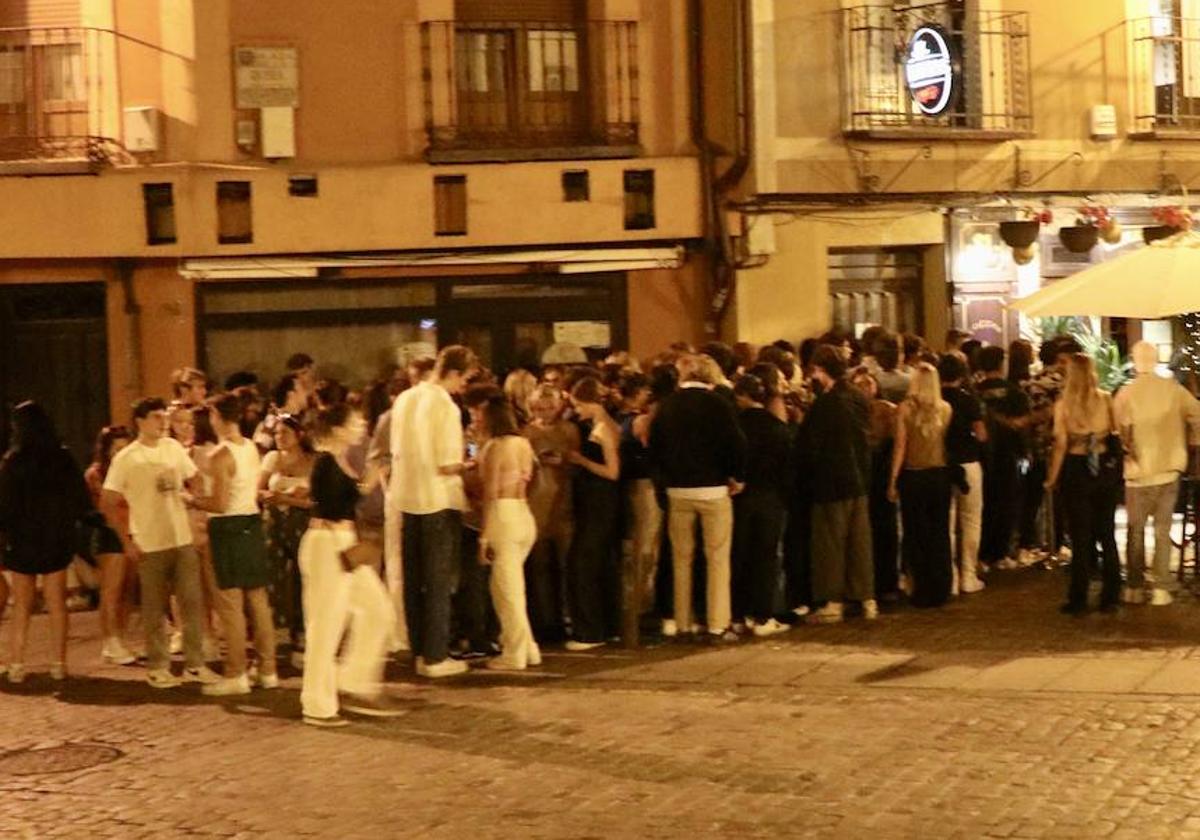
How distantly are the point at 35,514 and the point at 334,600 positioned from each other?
8.80 ft

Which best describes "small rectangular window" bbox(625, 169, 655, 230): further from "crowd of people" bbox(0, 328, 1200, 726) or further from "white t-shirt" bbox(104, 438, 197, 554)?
"white t-shirt" bbox(104, 438, 197, 554)

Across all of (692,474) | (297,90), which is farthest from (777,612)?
(297,90)

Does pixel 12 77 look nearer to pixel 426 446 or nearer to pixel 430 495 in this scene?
pixel 426 446

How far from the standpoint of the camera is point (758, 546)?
12.8 meters

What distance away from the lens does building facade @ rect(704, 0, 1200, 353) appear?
19.2 meters

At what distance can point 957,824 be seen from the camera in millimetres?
8242

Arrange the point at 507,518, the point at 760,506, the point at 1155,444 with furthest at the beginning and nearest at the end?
the point at 1155,444
the point at 760,506
the point at 507,518

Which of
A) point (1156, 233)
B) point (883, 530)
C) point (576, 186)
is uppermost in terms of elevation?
point (576, 186)

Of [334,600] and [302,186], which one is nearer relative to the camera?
[334,600]

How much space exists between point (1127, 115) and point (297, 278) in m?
8.91

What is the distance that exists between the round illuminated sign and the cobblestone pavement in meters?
7.68

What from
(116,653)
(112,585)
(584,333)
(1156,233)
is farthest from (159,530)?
(1156,233)

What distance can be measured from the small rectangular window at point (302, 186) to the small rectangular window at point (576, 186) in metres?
2.44

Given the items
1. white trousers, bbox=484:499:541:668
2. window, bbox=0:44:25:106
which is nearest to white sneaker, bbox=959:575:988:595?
white trousers, bbox=484:499:541:668
